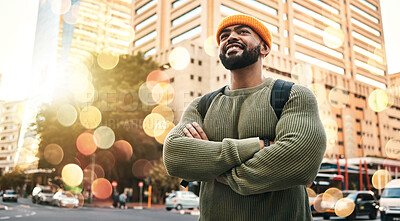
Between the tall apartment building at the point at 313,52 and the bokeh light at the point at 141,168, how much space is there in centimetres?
763

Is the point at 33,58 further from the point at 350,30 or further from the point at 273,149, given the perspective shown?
the point at 273,149

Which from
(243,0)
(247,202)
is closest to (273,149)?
(247,202)

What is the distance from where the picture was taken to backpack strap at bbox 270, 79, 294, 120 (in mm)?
1606

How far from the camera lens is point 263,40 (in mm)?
1853

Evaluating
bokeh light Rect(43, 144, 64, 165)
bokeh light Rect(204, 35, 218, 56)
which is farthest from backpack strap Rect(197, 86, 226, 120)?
bokeh light Rect(204, 35, 218, 56)

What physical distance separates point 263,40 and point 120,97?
2743 centimetres

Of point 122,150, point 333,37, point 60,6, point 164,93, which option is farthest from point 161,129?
point 60,6

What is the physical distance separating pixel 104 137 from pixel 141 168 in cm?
842

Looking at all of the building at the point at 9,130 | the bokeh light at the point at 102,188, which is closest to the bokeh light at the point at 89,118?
the bokeh light at the point at 102,188

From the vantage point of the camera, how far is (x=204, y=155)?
1.52 m

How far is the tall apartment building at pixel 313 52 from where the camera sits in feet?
151

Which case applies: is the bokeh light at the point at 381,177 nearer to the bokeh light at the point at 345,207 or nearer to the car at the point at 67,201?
the bokeh light at the point at 345,207

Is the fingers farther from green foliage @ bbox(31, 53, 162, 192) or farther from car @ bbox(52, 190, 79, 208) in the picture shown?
car @ bbox(52, 190, 79, 208)

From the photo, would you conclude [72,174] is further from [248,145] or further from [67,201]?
[248,145]
